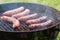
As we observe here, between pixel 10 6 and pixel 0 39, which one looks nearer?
pixel 0 39

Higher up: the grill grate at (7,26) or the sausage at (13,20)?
the sausage at (13,20)

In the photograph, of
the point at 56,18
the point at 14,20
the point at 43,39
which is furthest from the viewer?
the point at 56,18

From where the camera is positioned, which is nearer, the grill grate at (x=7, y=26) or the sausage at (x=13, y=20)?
the sausage at (x=13, y=20)

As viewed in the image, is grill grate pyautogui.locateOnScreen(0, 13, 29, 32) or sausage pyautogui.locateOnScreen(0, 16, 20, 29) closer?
sausage pyautogui.locateOnScreen(0, 16, 20, 29)

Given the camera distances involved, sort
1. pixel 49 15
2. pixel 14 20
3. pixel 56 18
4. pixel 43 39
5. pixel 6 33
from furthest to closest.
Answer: pixel 49 15 → pixel 56 18 → pixel 14 20 → pixel 43 39 → pixel 6 33

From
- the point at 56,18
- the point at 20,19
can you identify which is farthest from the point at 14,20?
the point at 56,18

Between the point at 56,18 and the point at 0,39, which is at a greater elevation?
the point at 56,18

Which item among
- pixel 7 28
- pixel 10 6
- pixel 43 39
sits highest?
pixel 10 6

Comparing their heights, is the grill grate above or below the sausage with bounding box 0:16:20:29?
below

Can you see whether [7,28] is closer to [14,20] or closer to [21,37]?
[14,20]

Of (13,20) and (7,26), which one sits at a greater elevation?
(13,20)
